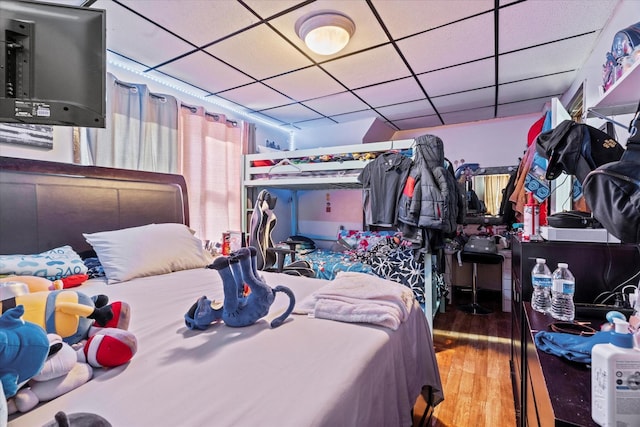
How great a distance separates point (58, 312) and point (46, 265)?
0.97 m

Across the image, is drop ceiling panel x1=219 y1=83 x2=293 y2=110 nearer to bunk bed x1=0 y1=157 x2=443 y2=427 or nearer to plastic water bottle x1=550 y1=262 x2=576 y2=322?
bunk bed x1=0 y1=157 x2=443 y2=427

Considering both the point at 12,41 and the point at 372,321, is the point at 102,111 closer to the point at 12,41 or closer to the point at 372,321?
the point at 12,41

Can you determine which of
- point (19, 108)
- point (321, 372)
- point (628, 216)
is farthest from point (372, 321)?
point (19, 108)

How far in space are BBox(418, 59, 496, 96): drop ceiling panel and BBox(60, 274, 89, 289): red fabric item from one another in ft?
9.60

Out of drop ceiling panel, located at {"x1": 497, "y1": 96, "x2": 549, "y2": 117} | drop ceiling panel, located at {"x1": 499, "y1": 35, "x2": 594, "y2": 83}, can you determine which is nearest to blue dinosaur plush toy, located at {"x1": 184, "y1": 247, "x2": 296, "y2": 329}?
drop ceiling panel, located at {"x1": 499, "y1": 35, "x2": 594, "y2": 83}

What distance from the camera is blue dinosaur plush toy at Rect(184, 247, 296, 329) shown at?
105 centimetres

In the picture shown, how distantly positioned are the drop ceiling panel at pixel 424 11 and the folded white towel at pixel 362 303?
1.59 metres

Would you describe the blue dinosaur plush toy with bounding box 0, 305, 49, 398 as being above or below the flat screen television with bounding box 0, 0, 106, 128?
below

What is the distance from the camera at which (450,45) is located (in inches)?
85.0

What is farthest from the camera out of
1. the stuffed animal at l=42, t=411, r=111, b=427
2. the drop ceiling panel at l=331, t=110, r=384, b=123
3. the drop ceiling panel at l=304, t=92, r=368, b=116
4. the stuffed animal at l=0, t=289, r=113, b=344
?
the drop ceiling panel at l=331, t=110, r=384, b=123

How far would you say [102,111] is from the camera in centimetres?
123

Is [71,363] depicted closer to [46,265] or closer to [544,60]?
[46,265]

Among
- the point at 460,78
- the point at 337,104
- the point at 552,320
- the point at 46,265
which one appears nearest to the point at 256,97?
the point at 337,104

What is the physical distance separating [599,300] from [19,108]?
2.30 metres
